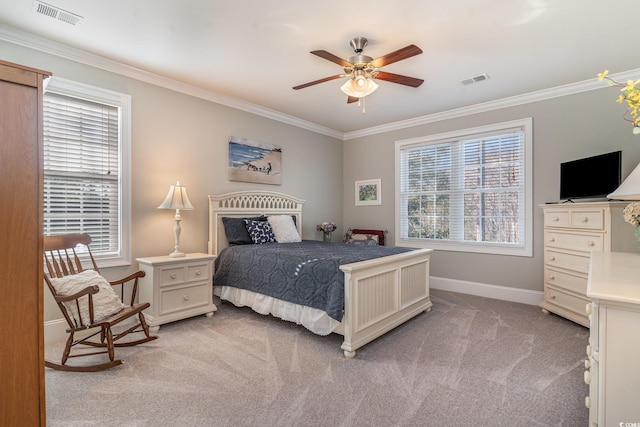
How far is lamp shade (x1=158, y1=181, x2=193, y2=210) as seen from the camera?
10.5 ft

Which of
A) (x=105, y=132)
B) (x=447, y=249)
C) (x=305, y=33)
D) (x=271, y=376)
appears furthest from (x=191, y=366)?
(x=447, y=249)

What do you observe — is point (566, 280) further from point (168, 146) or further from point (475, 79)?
point (168, 146)

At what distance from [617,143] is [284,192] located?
4.00 meters

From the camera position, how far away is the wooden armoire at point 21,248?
41.4 inches

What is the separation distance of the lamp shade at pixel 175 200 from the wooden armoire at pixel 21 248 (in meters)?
2.11

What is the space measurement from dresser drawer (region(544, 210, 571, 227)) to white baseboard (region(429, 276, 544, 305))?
933 millimetres

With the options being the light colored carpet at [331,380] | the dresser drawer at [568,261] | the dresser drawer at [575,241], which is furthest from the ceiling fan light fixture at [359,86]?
the dresser drawer at [568,261]

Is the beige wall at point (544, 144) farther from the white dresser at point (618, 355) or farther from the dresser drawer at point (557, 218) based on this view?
the white dresser at point (618, 355)

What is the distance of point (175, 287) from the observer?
3.13m

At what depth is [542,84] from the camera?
358 cm

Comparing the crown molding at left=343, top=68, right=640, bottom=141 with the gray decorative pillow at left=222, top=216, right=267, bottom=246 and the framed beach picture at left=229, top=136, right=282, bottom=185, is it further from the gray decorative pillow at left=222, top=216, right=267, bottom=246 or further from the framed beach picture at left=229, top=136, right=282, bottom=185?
the gray decorative pillow at left=222, top=216, right=267, bottom=246

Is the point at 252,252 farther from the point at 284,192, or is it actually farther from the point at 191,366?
the point at 284,192

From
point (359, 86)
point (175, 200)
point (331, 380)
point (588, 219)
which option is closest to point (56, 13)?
point (175, 200)

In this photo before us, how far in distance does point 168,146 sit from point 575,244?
4399 mm
